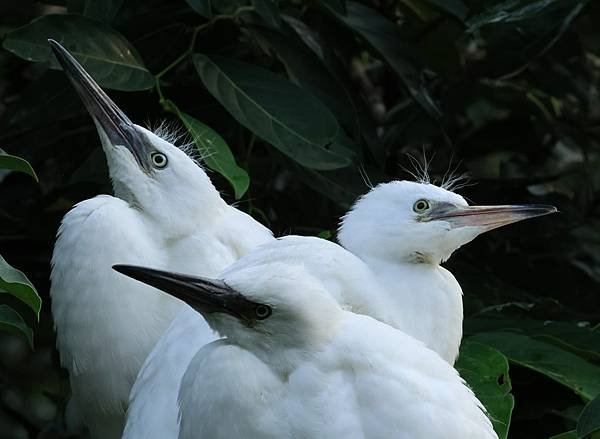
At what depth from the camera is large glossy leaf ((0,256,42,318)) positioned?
270 cm

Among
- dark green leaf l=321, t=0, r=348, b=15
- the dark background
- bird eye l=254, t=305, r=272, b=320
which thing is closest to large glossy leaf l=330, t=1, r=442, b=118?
the dark background

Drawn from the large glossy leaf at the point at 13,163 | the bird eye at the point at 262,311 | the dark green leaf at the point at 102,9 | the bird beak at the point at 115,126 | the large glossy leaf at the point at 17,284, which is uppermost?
the large glossy leaf at the point at 13,163

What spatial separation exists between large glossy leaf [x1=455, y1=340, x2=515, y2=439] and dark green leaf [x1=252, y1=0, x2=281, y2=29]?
3.41 feet

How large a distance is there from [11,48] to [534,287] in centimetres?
193

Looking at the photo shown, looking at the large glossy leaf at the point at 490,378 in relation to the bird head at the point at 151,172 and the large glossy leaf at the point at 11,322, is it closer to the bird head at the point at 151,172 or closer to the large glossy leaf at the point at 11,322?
the bird head at the point at 151,172

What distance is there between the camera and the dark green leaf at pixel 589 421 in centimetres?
266

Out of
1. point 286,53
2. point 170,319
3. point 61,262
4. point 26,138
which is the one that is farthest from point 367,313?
point 26,138

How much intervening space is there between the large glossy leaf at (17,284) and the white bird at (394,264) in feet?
1.41

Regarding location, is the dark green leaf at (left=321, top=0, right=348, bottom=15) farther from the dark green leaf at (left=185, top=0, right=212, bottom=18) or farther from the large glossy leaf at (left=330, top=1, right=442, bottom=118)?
the dark green leaf at (left=185, top=0, right=212, bottom=18)

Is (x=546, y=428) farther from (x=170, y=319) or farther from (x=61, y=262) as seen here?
(x=61, y=262)

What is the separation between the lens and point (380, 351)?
2.60 metres

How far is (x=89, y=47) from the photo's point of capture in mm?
3590

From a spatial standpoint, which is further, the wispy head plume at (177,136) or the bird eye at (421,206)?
the wispy head plume at (177,136)

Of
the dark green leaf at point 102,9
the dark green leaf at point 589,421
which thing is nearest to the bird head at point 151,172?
the dark green leaf at point 102,9
